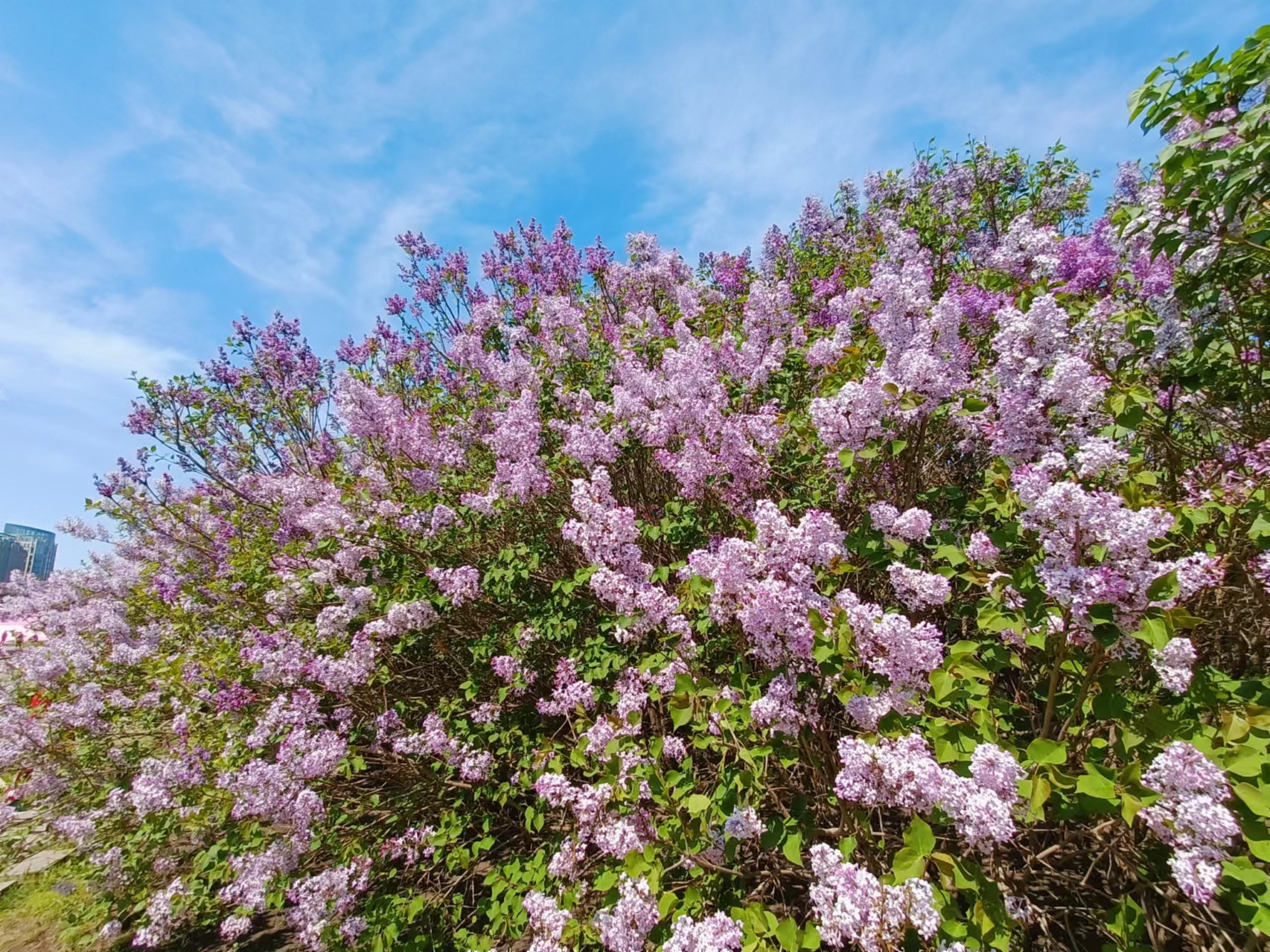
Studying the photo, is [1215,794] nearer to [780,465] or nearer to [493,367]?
[780,465]

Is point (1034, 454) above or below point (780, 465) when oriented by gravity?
below

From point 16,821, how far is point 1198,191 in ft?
35.6

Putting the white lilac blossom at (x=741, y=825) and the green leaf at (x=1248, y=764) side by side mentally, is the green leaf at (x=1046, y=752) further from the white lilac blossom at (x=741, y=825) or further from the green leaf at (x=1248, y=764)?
the white lilac blossom at (x=741, y=825)

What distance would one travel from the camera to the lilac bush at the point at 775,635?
186cm

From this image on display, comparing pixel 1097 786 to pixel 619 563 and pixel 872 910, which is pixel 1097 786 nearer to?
pixel 872 910

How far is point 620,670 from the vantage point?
138 inches

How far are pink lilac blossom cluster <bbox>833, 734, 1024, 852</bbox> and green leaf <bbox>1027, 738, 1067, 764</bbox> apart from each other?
62mm

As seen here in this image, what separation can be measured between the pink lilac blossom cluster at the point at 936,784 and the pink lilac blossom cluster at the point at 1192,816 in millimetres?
325

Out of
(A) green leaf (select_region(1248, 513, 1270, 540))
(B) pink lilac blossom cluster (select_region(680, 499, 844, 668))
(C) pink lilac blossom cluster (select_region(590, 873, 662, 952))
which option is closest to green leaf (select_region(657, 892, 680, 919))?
(C) pink lilac blossom cluster (select_region(590, 873, 662, 952))

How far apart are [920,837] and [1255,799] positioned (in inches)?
31.3

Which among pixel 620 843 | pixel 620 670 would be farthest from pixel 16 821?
pixel 620 843

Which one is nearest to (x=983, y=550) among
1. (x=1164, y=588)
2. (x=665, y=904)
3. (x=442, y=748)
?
(x=1164, y=588)

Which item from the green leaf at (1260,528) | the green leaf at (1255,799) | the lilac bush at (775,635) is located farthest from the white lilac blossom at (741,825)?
the green leaf at (1260,528)

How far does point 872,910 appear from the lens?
1652 mm
